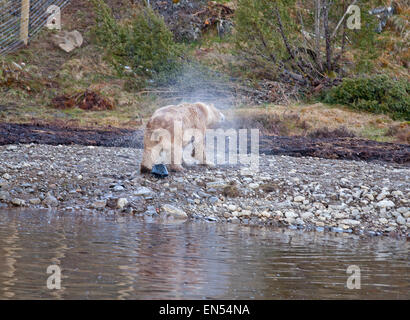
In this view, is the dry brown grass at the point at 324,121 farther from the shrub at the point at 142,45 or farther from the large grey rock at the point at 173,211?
the large grey rock at the point at 173,211

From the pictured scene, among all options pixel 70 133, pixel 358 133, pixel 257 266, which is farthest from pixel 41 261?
pixel 358 133

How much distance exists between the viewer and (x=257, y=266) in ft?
18.4

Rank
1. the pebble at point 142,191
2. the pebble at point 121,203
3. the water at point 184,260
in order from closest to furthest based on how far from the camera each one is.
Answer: the water at point 184,260 < the pebble at point 121,203 < the pebble at point 142,191

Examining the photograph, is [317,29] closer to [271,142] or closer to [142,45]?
[142,45]

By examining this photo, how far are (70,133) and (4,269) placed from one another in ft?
32.9

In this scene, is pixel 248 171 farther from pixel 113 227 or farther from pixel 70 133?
pixel 70 133

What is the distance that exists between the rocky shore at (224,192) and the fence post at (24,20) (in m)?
13.8

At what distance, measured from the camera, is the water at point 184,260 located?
4.61 meters

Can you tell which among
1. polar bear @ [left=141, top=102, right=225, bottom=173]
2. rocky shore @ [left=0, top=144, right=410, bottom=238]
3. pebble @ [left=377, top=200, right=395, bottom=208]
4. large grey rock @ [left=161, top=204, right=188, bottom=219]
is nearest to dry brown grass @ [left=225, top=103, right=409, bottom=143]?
rocky shore @ [left=0, top=144, right=410, bottom=238]

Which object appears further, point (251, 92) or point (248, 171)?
point (251, 92)

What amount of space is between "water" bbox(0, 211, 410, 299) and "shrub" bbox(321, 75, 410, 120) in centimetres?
1251

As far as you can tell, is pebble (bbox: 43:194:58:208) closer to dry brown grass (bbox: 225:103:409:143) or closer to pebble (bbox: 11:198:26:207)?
pebble (bbox: 11:198:26:207)

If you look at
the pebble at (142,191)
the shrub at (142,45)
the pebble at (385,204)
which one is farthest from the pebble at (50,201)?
the shrub at (142,45)

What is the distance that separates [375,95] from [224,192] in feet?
39.7
